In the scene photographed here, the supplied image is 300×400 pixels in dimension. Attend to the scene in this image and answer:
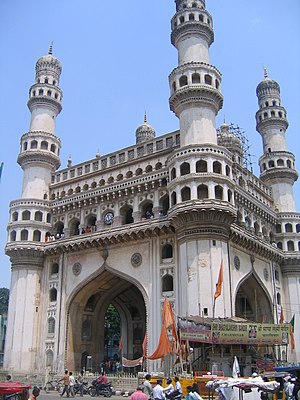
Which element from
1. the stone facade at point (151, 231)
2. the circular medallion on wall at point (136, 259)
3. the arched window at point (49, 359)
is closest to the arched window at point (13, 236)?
the stone facade at point (151, 231)

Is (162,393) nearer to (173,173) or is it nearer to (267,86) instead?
(173,173)

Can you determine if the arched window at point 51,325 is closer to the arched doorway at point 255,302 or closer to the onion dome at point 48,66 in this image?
the arched doorway at point 255,302

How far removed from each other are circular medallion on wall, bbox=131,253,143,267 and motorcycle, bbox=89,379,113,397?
29.5 feet

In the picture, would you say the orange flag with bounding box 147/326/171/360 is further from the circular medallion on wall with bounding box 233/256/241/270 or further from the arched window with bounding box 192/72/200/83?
the arched window with bounding box 192/72/200/83

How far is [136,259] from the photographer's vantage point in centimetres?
3300

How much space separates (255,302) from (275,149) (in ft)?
50.1

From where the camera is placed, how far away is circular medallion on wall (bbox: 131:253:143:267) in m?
32.8

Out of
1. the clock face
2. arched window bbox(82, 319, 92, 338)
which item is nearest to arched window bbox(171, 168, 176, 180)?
the clock face

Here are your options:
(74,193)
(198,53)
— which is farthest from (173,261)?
(198,53)

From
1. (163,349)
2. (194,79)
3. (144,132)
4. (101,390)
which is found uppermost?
(144,132)

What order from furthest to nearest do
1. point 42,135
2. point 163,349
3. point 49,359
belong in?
1. point 42,135
2. point 49,359
3. point 163,349

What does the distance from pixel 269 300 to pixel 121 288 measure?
39.2 ft

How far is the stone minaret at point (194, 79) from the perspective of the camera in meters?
32.5

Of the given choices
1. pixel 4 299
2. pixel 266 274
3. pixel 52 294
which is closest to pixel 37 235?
pixel 52 294
